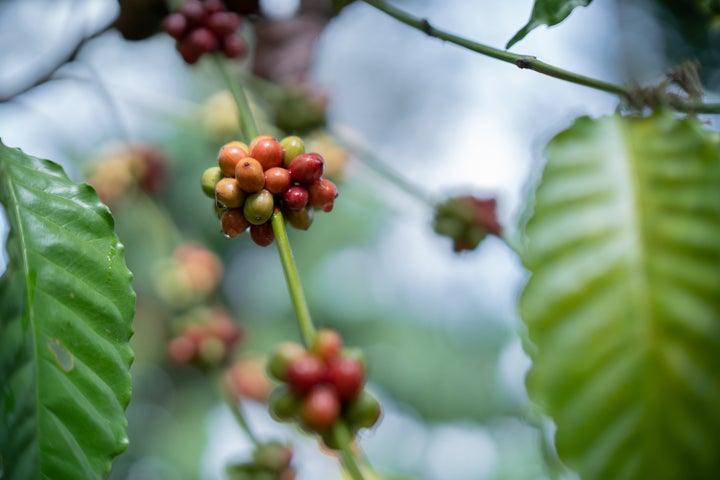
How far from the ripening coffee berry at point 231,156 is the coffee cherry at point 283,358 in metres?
0.19

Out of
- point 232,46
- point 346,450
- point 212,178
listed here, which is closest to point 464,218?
point 232,46

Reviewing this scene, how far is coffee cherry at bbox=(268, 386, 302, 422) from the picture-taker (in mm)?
725

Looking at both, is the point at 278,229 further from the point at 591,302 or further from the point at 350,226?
the point at 350,226

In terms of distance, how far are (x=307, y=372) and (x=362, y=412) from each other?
66mm

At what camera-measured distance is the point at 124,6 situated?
3.71ft

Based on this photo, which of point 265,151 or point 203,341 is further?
point 203,341

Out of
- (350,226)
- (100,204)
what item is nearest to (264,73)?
(100,204)

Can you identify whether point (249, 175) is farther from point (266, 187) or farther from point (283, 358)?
point (283, 358)

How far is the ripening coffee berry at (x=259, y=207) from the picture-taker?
2.29 feet

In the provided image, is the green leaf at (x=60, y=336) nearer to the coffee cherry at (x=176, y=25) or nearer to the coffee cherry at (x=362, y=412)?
the coffee cherry at (x=362, y=412)

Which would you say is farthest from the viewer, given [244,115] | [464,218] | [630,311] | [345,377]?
[464,218]

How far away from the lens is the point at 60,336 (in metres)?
0.72

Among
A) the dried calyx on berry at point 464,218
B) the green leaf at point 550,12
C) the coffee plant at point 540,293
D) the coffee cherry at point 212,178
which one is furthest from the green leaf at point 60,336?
the dried calyx on berry at point 464,218

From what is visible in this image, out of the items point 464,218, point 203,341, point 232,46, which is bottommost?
point 203,341
